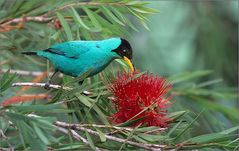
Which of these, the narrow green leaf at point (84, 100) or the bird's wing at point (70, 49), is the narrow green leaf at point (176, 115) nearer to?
the narrow green leaf at point (84, 100)

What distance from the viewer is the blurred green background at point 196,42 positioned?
5086 mm

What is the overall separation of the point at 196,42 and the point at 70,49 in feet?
9.11

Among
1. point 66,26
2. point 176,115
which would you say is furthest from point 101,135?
point 66,26

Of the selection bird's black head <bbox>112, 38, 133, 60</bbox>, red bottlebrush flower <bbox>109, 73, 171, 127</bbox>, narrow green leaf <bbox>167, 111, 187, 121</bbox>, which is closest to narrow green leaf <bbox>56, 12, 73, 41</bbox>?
bird's black head <bbox>112, 38, 133, 60</bbox>

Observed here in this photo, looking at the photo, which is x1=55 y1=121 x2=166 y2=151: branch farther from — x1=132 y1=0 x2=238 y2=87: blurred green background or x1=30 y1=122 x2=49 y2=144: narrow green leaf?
x1=132 y1=0 x2=238 y2=87: blurred green background

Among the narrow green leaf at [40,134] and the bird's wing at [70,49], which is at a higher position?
the bird's wing at [70,49]

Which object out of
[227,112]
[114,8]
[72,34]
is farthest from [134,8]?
[227,112]

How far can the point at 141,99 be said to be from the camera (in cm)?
206

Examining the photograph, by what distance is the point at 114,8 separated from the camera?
7.97ft

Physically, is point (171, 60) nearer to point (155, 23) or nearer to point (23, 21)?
point (155, 23)

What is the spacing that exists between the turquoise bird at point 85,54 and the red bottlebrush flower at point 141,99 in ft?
1.52

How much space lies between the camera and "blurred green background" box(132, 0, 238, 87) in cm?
509

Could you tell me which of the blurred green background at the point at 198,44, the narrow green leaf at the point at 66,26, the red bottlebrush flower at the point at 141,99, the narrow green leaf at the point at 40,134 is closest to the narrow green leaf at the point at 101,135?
the red bottlebrush flower at the point at 141,99

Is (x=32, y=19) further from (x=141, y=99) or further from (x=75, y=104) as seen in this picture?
(x=141, y=99)
